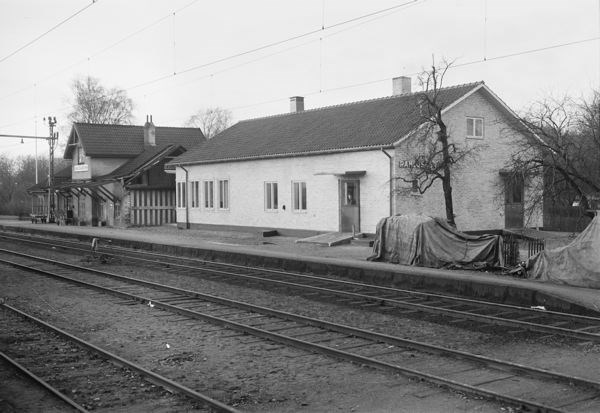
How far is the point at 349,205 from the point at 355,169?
5.00 ft

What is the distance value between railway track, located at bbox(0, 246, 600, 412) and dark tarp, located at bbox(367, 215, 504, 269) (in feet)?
24.8

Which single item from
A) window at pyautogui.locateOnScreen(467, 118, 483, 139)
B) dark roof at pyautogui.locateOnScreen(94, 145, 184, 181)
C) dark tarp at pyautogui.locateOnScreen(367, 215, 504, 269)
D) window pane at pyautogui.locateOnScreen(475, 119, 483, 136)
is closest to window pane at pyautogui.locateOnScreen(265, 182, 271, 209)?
window at pyautogui.locateOnScreen(467, 118, 483, 139)

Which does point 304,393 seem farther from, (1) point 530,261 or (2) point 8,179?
(2) point 8,179

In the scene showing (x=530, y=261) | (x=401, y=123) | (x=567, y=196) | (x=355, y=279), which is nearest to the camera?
(x=530, y=261)

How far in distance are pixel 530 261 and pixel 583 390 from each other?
31.6ft

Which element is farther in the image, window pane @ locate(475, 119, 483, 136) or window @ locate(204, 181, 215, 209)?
window @ locate(204, 181, 215, 209)

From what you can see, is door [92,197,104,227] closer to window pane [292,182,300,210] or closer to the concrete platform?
window pane [292,182,300,210]

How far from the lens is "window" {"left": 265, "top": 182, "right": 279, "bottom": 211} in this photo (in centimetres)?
3086

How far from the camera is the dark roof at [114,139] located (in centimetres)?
4469

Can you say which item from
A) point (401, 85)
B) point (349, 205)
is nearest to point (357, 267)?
point (349, 205)

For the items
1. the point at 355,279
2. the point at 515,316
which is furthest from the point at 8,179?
the point at 515,316

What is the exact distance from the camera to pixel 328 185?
27.7 metres

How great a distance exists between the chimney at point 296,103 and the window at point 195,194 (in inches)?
283

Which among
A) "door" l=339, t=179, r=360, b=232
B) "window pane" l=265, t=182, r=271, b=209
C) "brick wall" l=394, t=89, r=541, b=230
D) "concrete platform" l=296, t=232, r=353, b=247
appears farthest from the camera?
"window pane" l=265, t=182, r=271, b=209
